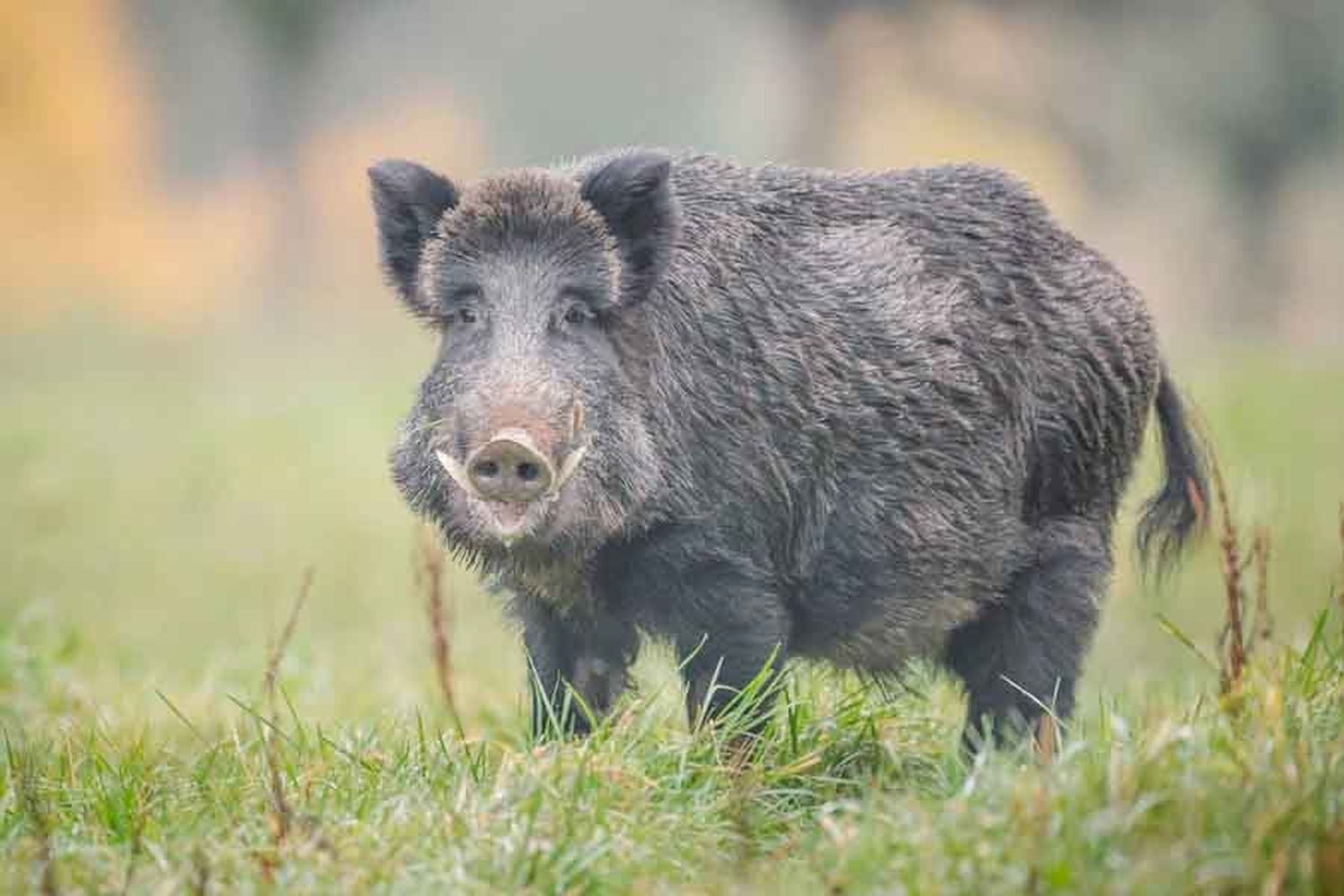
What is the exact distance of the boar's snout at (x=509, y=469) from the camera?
14.8 ft

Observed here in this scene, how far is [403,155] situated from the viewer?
82.6 ft

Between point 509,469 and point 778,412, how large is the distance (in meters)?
1.09

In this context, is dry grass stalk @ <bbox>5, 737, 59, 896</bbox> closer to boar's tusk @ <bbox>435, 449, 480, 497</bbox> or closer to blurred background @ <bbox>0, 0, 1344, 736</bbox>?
boar's tusk @ <bbox>435, 449, 480, 497</bbox>

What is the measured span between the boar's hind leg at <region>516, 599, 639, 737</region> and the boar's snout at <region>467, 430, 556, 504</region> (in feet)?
2.55

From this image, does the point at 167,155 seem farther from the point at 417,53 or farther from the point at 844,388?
the point at 844,388

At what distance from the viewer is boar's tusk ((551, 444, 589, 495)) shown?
4672 millimetres

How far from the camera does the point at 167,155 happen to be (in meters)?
25.2

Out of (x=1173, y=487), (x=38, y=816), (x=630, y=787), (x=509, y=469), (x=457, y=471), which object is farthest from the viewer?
(x=1173, y=487)

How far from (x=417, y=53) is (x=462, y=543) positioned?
24270 millimetres

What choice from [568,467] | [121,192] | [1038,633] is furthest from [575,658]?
[121,192]

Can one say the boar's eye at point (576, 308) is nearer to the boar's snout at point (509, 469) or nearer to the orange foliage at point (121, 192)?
the boar's snout at point (509, 469)

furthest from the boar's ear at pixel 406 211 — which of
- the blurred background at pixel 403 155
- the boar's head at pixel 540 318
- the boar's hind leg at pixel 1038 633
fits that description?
the blurred background at pixel 403 155

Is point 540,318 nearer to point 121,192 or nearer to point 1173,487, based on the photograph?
point 1173,487

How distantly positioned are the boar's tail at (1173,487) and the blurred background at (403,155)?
582 centimetres
